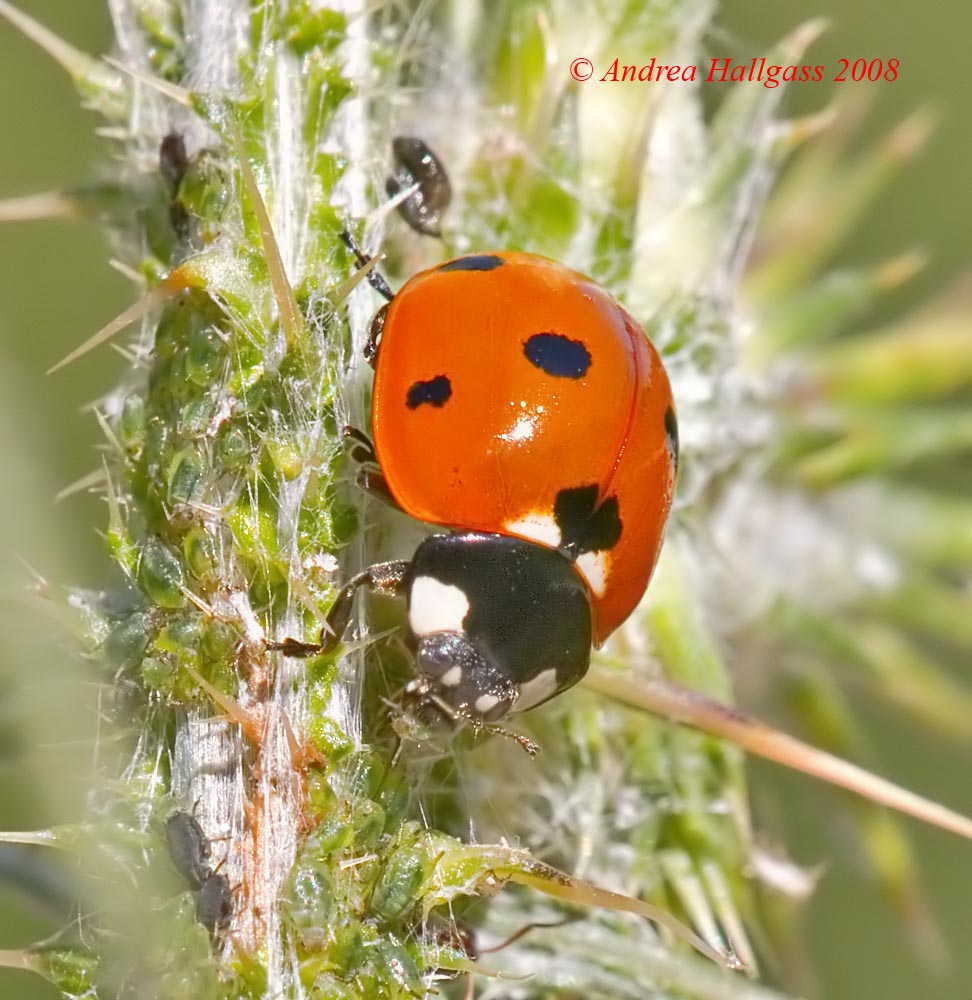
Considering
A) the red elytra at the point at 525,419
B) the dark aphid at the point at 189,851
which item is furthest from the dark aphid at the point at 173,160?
the dark aphid at the point at 189,851

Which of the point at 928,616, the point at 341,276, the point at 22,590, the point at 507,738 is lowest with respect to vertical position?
the point at 928,616

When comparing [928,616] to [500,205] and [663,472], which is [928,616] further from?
[500,205]

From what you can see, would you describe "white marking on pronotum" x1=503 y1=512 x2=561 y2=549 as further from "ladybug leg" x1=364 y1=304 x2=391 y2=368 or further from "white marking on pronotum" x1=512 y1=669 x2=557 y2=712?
"ladybug leg" x1=364 y1=304 x2=391 y2=368

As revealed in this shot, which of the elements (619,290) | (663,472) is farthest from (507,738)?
(619,290)

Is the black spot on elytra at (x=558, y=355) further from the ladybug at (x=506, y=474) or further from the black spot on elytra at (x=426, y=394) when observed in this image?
the black spot on elytra at (x=426, y=394)

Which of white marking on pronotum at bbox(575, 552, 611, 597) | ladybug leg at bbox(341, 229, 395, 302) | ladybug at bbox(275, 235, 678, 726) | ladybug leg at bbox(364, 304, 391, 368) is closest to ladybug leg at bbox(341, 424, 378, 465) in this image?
ladybug at bbox(275, 235, 678, 726)

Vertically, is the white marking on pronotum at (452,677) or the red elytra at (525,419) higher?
the red elytra at (525,419)
